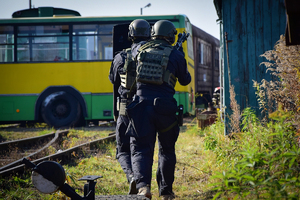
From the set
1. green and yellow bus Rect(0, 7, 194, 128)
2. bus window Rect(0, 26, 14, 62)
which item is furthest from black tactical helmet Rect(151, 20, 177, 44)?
bus window Rect(0, 26, 14, 62)

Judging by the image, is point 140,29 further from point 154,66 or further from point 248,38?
point 248,38

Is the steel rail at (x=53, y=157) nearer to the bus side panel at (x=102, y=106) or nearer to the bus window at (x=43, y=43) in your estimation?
the bus side panel at (x=102, y=106)

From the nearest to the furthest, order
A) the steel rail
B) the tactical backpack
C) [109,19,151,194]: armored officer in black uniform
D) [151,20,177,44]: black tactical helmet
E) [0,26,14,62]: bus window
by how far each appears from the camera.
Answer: the tactical backpack, [151,20,177,44]: black tactical helmet, [109,19,151,194]: armored officer in black uniform, the steel rail, [0,26,14,62]: bus window

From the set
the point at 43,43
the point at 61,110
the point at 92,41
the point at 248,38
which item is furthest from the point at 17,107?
the point at 248,38

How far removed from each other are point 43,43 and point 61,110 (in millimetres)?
2332

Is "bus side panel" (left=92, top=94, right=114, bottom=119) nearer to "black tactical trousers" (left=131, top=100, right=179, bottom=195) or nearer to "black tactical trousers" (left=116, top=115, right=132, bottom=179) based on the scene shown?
"black tactical trousers" (left=116, top=115, right=132, bottom=179)

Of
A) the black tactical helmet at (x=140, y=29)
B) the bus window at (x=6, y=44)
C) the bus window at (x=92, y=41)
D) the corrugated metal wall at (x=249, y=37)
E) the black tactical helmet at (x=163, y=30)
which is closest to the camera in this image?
the black tactical helmet at (x=163, y=30)

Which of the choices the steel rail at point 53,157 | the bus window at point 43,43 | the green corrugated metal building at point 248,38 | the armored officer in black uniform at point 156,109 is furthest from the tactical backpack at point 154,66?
the bus window at point 43,43

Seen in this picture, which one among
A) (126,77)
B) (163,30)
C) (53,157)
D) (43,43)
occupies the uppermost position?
(43,43)

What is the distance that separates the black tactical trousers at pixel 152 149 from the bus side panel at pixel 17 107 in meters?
8.71

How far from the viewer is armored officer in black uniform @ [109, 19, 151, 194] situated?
4090 millimetres

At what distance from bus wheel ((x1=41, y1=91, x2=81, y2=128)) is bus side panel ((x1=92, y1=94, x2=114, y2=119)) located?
0.59 m

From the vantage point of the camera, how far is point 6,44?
11.7m

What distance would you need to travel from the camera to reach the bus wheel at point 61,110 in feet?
37.9
